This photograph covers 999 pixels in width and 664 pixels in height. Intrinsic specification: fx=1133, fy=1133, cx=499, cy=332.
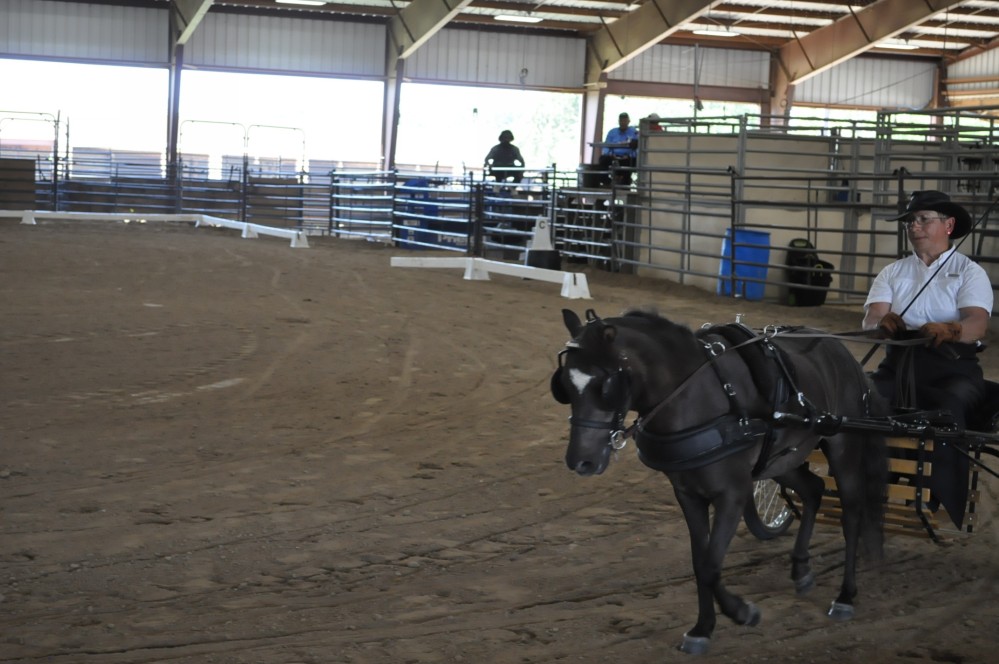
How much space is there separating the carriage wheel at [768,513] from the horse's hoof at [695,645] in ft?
2.87

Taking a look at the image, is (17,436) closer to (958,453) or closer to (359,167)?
(958,453)

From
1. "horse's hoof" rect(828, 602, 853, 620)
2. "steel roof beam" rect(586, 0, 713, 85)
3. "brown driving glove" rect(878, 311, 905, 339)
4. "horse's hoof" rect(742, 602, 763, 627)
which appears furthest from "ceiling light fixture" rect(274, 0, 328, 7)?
"horse's hoof" rect(742, 602, 763, 627)

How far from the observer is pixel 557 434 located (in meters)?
6.34

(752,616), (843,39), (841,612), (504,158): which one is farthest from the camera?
(843,39)

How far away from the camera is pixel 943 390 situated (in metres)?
4.07

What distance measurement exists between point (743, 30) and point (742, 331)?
27.3 metres

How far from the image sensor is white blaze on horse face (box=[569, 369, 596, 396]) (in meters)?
3.09

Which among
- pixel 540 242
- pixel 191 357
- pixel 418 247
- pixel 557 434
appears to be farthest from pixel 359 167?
pixel 557 434

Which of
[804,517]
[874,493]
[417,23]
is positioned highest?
[417,23]

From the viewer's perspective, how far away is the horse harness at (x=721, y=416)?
313 centimetres

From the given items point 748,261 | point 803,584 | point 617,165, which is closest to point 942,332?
point 803,584

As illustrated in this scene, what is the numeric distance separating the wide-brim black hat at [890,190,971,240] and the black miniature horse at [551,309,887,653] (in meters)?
0.69

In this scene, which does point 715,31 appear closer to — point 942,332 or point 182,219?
point 182,219

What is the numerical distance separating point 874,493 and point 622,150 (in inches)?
533
